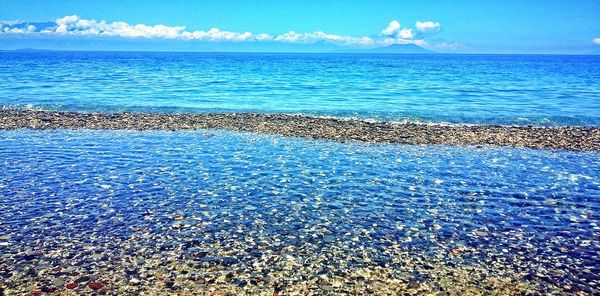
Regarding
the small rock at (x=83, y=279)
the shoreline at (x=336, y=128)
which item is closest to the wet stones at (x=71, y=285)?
the small rock at (x=83, y=279)

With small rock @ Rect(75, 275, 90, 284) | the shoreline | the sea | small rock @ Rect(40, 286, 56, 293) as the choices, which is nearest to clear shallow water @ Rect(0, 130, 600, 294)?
the sea

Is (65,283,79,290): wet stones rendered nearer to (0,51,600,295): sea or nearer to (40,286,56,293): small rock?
(0,51,600,295): sea

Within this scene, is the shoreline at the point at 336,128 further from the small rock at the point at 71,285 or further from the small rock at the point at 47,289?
the small rock at the point at 47,289

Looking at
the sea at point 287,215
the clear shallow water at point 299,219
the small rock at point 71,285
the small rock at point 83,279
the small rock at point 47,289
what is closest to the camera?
the small rock at point 47,289

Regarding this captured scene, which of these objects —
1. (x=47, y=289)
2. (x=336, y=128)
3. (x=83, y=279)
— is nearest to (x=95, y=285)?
(x=83, y=279)

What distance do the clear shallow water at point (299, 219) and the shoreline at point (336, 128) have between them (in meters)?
3.03

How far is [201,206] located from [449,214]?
24.2ft

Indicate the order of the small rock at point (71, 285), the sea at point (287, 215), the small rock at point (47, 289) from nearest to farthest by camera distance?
the small rock at point (47, 289), the small rock at point (71, 285), the sea at point (287, 215)

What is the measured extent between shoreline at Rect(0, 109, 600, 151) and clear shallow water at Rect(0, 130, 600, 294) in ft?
9.94

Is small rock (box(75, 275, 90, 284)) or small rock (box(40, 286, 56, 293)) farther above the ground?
small rock (box(40, 286, 56, 293))

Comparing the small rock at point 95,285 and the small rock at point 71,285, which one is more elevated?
the small rock at point 71,285

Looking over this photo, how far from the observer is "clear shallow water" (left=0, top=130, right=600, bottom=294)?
33.1ft

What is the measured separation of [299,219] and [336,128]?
15.8 meters

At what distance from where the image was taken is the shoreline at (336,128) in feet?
83.3
